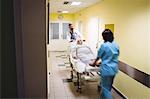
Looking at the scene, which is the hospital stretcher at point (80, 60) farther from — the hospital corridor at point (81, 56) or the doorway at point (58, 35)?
the doorway at point (58, 35)

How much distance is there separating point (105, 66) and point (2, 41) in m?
3.01

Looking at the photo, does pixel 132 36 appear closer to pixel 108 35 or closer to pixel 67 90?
pixel 108 35

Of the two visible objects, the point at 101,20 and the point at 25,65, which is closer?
the point at 25,65

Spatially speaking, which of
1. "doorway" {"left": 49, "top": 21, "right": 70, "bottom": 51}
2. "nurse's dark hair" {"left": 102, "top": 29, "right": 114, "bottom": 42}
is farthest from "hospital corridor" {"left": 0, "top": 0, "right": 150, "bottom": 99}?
"doorway" {"left": 49, "top": 21, "right": 70, "bottom": 51}

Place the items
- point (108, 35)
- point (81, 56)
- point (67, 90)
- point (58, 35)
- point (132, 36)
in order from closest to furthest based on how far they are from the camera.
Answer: point (108, 35) < point (132, 36) < point (67, 90) < point (81, 56) < point (58, 35)

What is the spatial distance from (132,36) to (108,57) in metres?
0.81

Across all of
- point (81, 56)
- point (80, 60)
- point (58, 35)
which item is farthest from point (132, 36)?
point (58, 35)

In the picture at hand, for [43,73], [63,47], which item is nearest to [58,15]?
[63,47]

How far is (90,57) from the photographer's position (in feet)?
17.2

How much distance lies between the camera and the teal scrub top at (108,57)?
132 inches

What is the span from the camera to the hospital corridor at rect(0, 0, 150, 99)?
578mm

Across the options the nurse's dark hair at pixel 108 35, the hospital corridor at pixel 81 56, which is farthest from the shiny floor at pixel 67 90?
the nurse's dark hair at pixel 108 35

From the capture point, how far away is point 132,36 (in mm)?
3855

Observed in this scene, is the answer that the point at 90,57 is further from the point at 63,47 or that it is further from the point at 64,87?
the point at 63,47
